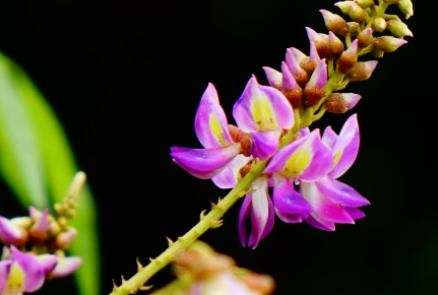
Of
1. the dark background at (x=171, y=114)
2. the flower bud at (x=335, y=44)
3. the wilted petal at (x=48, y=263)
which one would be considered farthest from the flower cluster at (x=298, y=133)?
the dark background at (x=171, y=114)

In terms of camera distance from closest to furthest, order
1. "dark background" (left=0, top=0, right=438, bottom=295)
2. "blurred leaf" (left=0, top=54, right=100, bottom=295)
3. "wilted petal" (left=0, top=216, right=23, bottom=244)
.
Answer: "wilted petal" (left=0, top=216, right=23, bottom=244) → "blurred leaf" (left=0, top=54, right=100, bottom=295) → "dark background" (left=0, top=0, right=438, bottom=295)

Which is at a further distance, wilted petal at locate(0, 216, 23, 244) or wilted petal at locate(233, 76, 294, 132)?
wilted petal at locate(0, 216, 23, 244)

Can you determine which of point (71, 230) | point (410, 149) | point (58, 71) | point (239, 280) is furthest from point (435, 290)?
point (239, 280)

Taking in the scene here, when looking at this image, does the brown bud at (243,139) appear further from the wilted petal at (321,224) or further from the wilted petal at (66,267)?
the wilted petal at (66,267)

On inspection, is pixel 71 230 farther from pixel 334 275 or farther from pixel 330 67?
pixel 334 275

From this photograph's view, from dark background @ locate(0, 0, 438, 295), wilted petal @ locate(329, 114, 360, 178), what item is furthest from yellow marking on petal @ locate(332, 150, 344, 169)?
dark background @ locate(0, 0, 438, 295)

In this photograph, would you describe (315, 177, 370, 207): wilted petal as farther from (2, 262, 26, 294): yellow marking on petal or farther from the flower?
(2, 262, 26, 294): yellow marking on petal
